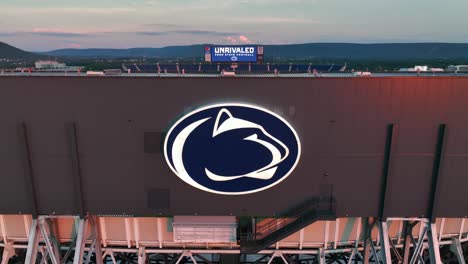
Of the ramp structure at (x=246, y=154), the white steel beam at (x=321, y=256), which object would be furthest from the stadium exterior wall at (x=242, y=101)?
the white steel beam at (x=321, y=256)

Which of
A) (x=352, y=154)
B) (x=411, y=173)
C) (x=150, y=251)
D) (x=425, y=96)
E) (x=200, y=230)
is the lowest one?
(x=150, y=251)

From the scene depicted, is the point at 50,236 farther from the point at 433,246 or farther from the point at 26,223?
the point at 433,246

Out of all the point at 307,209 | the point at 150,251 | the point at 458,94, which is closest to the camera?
the point at 458,94

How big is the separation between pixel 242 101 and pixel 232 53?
9528mm

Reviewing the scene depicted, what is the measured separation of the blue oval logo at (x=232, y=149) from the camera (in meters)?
16.4

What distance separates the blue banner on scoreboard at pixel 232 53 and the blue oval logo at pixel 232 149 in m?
9.44

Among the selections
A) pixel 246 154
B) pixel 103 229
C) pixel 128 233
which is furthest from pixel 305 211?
pixel 103 229

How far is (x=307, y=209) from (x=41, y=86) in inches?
624

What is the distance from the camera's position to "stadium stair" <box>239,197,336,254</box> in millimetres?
17141

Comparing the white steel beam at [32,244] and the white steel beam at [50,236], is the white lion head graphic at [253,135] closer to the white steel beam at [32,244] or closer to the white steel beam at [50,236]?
the white steel beam at [50,236]

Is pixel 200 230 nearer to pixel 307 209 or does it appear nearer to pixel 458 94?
pixel 307 209

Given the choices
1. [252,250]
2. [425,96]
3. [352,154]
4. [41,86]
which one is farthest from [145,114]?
[425,96]

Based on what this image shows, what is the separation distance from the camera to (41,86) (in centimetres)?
1634

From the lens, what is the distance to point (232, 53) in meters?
24.7
